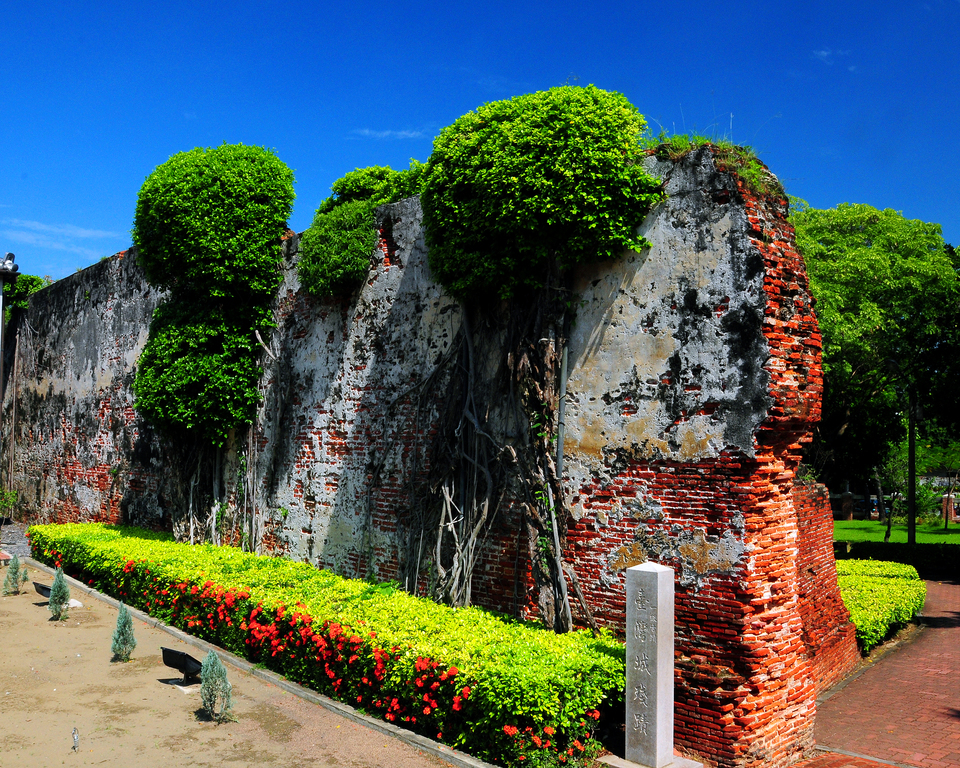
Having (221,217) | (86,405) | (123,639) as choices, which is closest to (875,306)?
(221,217)

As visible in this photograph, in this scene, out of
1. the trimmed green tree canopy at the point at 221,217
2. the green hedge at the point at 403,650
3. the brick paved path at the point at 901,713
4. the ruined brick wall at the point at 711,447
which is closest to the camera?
the green hedge at the point at 403,650

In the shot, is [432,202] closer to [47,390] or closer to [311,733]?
[311,733]

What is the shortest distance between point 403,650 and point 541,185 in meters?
3.95

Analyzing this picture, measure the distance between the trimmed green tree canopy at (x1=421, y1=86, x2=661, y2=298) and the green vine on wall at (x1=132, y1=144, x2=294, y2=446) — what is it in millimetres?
4273

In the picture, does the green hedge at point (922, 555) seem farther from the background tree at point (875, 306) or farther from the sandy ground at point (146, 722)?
the sandy ground at point (146, 722)

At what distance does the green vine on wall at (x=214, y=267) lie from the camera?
10.6 meters

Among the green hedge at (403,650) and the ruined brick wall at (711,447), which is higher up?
the ruined brick wall at (711,447)

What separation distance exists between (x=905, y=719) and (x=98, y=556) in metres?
10.2

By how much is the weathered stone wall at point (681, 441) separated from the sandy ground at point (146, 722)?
75.4 inches

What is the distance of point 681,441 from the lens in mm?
5977

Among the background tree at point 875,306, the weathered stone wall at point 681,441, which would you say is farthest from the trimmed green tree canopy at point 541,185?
the background tree at point 875,306

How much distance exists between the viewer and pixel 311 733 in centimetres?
591

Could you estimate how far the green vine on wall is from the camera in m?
10.6

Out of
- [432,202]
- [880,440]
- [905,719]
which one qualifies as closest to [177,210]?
[432,202]
